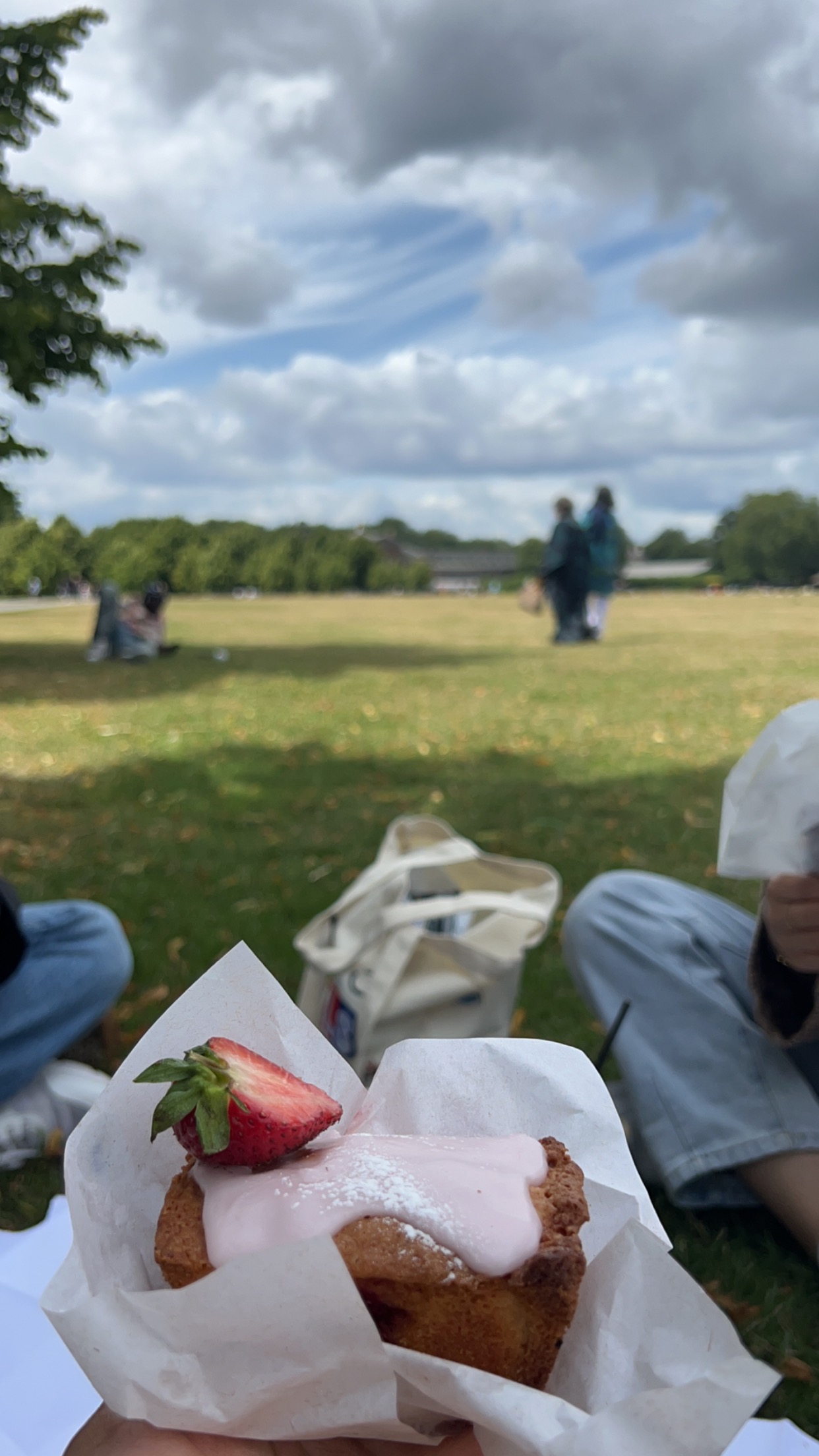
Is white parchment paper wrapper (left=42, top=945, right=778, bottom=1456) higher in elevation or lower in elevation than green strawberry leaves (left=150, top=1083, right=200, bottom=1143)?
lower

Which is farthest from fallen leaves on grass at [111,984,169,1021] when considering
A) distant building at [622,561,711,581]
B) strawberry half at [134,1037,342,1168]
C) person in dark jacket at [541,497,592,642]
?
distant building at [622,561,711,581]

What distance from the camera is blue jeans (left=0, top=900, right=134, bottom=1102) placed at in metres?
2.20

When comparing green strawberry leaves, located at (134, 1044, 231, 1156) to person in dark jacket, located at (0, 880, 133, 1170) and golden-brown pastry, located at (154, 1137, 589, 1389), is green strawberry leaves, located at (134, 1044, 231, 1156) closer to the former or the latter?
golden-brown pastry, located at (154, 1137, 589, 1389)

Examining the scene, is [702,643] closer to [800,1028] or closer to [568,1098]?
[800,1028]

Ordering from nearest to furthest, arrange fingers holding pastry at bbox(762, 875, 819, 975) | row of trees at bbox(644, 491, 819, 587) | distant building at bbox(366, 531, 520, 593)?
1. fingers holding pastry at bbox(762, 875, 819, 975)
2. row of trees at bbox(644, 491, 819, 587)
3. distant building at bbox(366, 531, 520, 593)

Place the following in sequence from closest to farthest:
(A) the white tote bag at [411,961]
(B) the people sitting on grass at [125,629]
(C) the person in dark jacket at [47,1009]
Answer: (C) the person in dark jacket at [47,1009] < (A) the white tote bag at [411,961] < (B) the people sitting on grass at [125,629]

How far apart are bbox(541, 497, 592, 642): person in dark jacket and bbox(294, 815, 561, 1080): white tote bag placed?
12.9 metres

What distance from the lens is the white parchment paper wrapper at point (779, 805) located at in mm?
1649

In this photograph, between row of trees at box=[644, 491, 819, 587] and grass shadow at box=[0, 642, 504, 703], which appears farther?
row of trees at box=[644, 491, 819, 587]

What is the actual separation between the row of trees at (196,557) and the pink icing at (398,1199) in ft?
29.4

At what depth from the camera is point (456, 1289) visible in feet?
2.79

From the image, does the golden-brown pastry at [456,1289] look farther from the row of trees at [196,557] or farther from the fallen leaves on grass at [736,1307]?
the row of trees at [196,557]

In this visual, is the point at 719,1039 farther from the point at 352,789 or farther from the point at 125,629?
the point at 125,629

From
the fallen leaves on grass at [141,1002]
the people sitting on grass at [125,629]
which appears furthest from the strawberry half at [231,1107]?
the people sitting on grass at [125,629]
